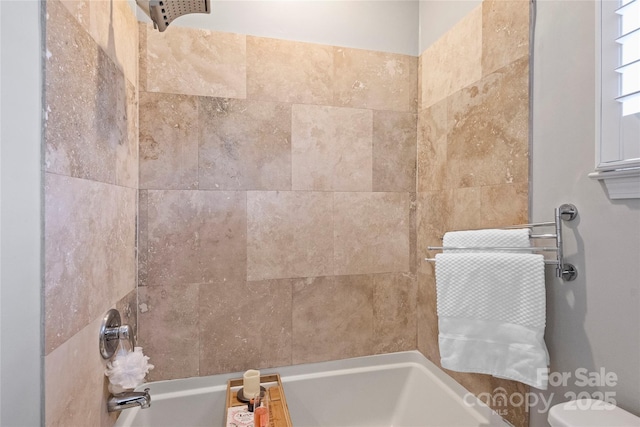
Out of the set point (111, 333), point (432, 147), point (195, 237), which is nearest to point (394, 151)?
point (432, 147)

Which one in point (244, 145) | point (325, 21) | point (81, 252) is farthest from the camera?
point (325, 21)

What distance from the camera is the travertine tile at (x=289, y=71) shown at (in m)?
1.54

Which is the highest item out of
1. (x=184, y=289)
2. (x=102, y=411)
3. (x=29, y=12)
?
(x=29, y=12)

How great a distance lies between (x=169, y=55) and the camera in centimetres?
144

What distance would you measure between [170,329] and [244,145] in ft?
3.05

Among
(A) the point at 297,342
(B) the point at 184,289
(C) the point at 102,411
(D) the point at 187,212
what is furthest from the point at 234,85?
(C) the point at 102,411

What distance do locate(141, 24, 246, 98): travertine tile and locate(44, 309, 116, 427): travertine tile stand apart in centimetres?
103

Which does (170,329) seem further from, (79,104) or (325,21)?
(325,21)

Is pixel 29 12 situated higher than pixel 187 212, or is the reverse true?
pixel 29 12

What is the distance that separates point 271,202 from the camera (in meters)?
1.56

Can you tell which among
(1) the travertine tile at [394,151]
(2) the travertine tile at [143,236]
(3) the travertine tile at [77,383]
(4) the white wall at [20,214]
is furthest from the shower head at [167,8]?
(3) the travertine tile at [77,383]

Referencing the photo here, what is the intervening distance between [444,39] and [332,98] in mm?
616

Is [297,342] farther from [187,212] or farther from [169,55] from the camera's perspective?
[169,55]

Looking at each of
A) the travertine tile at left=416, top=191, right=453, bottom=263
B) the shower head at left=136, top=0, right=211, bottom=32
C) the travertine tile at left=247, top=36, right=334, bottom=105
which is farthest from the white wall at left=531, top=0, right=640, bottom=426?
the shower head at left=136, top=0, right=211, bottom=32
